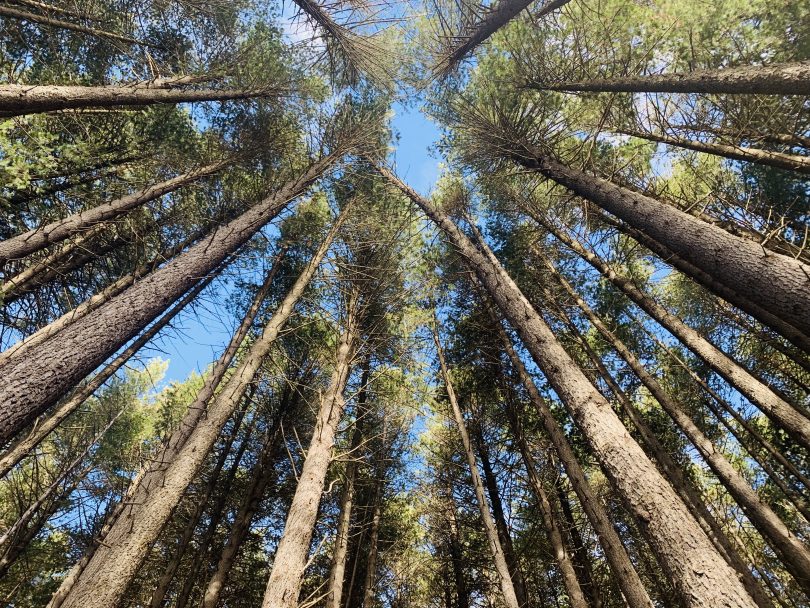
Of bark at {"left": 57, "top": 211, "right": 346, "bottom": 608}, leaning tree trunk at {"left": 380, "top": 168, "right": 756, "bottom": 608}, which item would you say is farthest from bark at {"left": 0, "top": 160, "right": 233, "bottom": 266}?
leaning tree trunk at {"left": 380, "top": 168, "right": 756, "bottom": 608}

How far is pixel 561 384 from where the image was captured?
3934 mm

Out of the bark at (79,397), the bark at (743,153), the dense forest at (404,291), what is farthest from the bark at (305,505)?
the bark at (743,153)

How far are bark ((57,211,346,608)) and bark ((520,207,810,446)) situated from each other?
288 inches

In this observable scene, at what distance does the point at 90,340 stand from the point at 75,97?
311cm

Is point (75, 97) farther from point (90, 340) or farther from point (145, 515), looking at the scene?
point (145, 515)

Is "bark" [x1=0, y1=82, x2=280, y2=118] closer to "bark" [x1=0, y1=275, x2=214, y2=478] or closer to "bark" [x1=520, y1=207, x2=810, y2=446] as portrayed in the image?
"bark" [x1=0, y1=275, x2=214, y2=478]

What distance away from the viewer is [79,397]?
20.1 ft

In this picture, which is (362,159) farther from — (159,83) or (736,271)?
(736,271)

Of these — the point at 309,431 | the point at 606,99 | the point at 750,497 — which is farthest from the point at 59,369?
the point at 606,99

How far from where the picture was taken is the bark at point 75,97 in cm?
382

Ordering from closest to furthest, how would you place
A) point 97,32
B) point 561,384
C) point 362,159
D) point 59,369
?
1. point 59,369
2. point 561,384
3. point 97,32
4. point 362,159

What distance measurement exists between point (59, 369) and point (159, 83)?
15.5 feet

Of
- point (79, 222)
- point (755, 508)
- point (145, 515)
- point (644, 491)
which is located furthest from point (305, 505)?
point (755, 508)

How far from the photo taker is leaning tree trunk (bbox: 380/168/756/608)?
2254 mm
